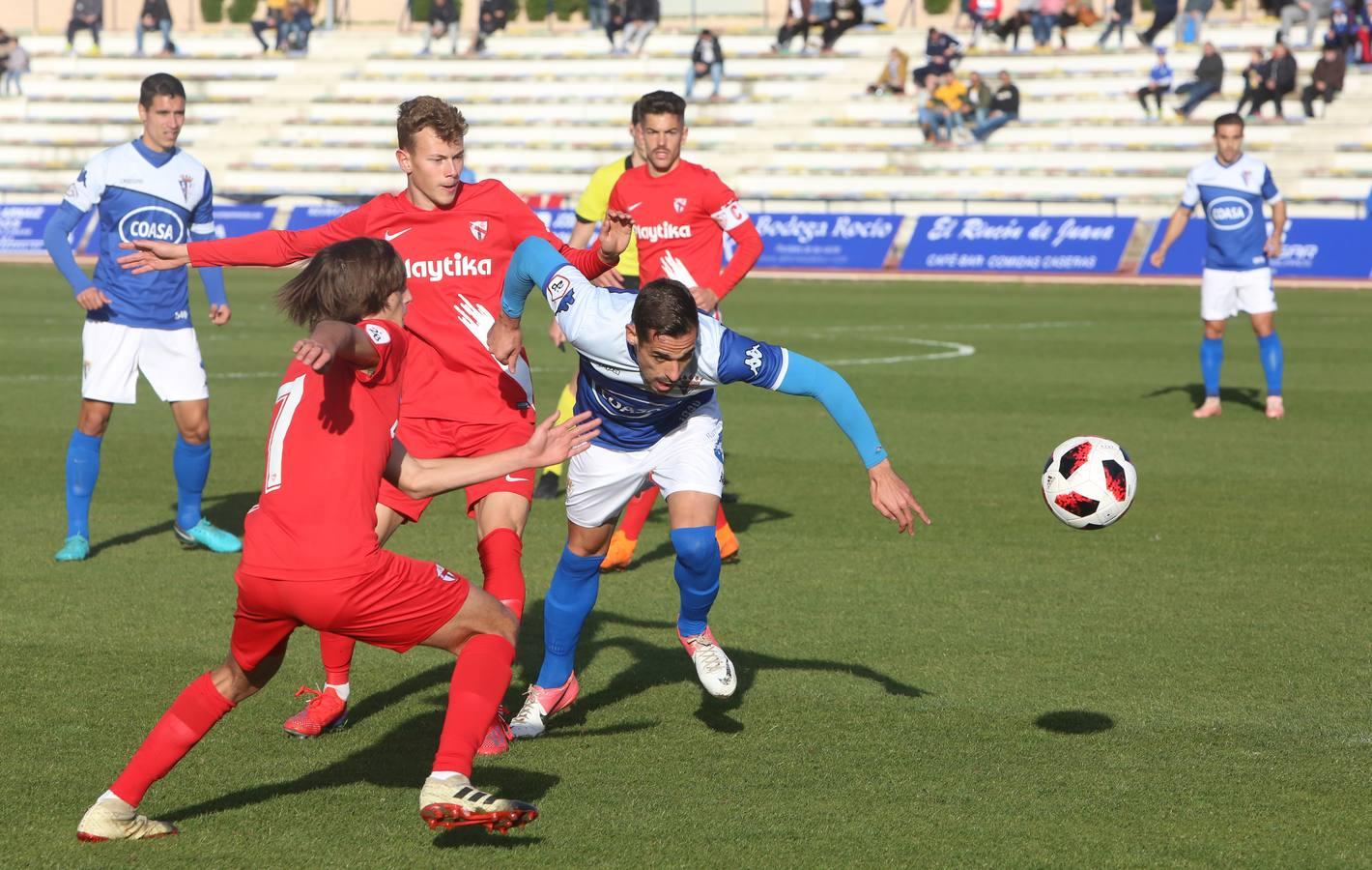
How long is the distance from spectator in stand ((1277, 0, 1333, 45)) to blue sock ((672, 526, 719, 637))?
110 ft

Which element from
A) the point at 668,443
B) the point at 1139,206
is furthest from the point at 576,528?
the point at 1139,206

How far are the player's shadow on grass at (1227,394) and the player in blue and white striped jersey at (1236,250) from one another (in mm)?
642

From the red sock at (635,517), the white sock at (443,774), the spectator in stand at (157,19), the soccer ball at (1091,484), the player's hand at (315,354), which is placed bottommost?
the red sock at (635,517)

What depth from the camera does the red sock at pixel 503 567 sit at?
605 cm

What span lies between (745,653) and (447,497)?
4401 mm

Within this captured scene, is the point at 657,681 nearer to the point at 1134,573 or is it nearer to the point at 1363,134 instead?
the point at 1134,573

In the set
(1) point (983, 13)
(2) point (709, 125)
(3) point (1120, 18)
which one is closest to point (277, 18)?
(2) point (709, 125)

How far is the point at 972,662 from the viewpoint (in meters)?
6.79

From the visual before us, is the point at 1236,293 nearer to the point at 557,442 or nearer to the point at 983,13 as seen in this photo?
the point at 557,442

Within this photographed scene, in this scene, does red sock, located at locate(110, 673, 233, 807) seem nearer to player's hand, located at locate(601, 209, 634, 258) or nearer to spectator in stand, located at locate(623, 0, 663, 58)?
player's hand, located at locate(601, 209, 634, 258)

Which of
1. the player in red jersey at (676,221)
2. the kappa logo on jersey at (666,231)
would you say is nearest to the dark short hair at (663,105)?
the player in red jersey at (676,221)

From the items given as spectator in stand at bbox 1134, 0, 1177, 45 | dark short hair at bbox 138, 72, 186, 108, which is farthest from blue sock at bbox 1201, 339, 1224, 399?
spectator in stand at bbox 1134, 0, 1177, 45

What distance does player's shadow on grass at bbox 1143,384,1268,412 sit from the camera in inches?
603

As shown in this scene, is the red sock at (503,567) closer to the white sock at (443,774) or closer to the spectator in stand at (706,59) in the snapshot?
the white sock at (443,774)
